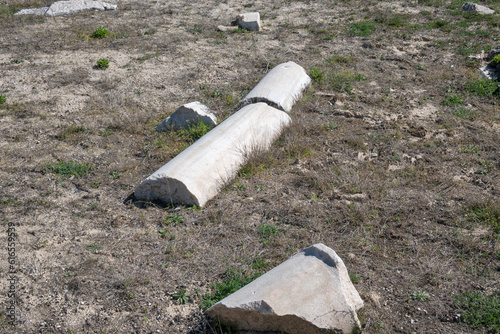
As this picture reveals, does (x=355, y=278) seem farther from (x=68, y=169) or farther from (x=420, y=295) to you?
(x=68, y=169)

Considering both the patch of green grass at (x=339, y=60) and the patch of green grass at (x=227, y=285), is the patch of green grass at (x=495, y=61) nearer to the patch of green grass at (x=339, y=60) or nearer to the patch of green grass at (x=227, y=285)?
the patch of green grass at (x=339, y=60)

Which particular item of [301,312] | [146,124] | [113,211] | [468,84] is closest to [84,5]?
[146,124]

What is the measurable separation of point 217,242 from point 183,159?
3.92 ft

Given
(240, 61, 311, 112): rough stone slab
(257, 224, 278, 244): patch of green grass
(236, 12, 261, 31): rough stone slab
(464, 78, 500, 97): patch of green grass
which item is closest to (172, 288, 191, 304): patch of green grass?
(257, 224, 278, 244): patch of green grass

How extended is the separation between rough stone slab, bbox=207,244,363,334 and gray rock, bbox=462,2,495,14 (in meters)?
10.5

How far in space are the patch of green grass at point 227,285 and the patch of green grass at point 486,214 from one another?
2452 millimetres

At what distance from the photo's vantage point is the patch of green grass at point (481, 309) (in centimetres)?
337

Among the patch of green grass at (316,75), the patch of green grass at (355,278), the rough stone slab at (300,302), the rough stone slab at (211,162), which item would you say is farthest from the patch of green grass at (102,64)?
the patch of green grass at (355,278)

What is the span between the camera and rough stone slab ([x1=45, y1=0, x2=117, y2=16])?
38.5ft

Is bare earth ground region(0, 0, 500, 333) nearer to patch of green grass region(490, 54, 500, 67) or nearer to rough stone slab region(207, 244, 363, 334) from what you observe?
rough stone slab region(207, 244, 363, 334)

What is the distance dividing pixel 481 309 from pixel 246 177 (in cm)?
285

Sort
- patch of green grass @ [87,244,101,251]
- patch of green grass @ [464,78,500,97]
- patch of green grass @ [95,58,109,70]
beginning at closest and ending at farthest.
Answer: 1. patch of green grass @ [87,244,101,251]
2. patch of green grass @ [464,78,500,97]
3. patch of green grass @ [95,58,109,70]

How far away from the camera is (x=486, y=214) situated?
14.8 ft

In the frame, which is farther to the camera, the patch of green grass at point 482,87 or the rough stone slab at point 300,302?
the patch of green grass at point 482,87
